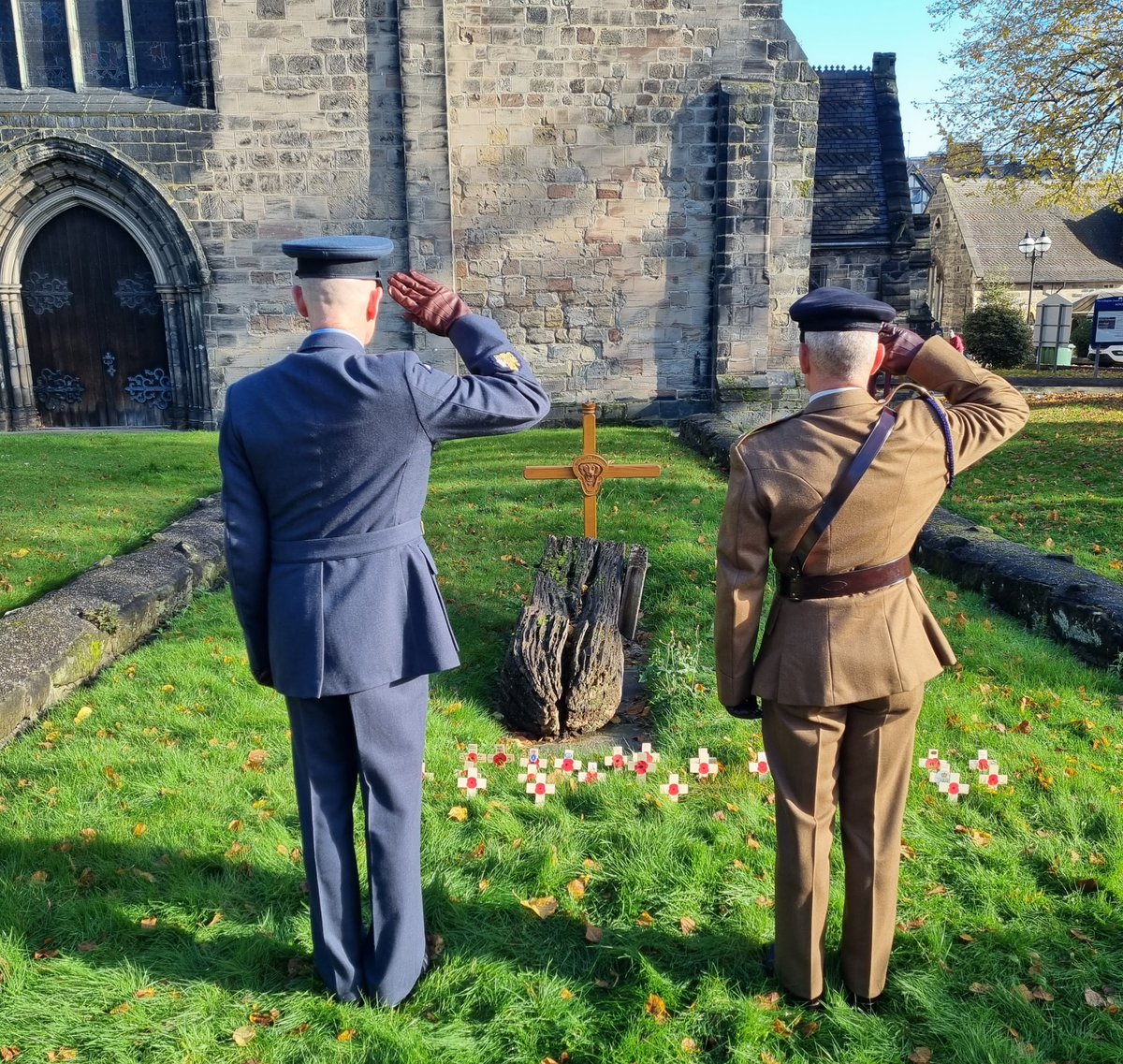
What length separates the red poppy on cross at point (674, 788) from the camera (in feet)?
13.6

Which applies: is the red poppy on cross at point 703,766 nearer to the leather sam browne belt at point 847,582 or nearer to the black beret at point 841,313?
the leather sam browne belt at point 847,582

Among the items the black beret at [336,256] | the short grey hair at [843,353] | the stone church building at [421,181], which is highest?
the stone church building at [421,181]

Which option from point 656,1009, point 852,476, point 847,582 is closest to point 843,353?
point 852,476

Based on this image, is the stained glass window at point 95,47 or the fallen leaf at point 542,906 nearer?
the fallen leaf at point 542,906

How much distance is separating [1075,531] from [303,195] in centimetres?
1179

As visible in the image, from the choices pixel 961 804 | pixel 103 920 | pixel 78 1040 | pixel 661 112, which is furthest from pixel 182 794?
pixel 661 112

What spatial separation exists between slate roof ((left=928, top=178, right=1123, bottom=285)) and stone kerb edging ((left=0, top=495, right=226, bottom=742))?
40.6 metres

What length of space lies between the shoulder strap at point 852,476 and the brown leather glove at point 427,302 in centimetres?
116

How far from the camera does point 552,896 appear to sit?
3490 mm

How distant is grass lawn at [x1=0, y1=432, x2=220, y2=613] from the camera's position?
23.8ft

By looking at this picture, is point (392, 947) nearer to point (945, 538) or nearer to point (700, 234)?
point (945, 538)

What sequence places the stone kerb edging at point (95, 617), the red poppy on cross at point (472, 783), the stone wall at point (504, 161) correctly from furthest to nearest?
the stone wall at point (504, 161), the stone kerb edging at point (95, 617), the red poppy on cross at point (472, 783)

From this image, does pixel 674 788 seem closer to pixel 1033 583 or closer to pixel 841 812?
pixel 841 812

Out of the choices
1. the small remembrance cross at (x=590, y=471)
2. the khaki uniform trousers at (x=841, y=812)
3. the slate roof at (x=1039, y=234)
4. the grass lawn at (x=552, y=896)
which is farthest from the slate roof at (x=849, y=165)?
the slate roof at (x=1039, y=234)
